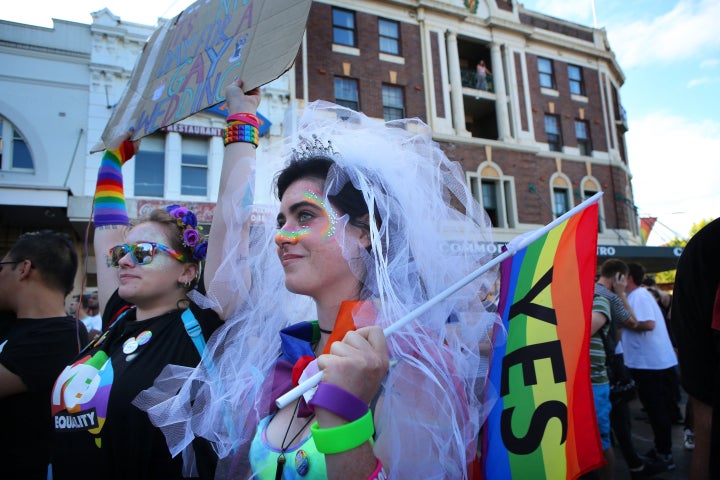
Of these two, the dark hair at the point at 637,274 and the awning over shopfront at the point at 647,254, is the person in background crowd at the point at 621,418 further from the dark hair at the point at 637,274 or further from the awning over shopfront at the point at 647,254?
the awning over shopfront at the point at 647,254

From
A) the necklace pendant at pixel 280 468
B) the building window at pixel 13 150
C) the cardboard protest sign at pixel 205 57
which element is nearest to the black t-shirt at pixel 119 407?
the necklace pendant at pixel 280 468

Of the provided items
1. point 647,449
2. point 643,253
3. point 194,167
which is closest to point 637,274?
point 647,449

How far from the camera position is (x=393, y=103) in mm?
14398

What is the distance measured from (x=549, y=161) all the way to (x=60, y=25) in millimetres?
15720

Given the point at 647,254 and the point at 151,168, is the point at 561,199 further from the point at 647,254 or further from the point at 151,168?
the point at 151,168

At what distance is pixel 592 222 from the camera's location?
5.75 feet

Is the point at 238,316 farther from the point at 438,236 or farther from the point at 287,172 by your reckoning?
the point at 438,236

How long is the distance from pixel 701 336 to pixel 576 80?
19263mm

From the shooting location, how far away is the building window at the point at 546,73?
17.0 m

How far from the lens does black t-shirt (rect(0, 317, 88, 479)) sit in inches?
81.6

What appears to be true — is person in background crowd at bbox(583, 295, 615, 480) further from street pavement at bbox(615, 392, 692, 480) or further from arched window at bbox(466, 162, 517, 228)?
arched window at bbox(466, 162, 517, 228)

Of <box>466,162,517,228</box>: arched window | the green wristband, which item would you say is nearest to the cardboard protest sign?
the green wristband

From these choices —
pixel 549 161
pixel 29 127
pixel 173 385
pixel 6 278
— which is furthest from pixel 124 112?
pixel 549 161

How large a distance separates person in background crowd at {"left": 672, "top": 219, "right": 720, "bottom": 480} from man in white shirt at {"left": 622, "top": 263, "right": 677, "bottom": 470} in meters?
3.60
